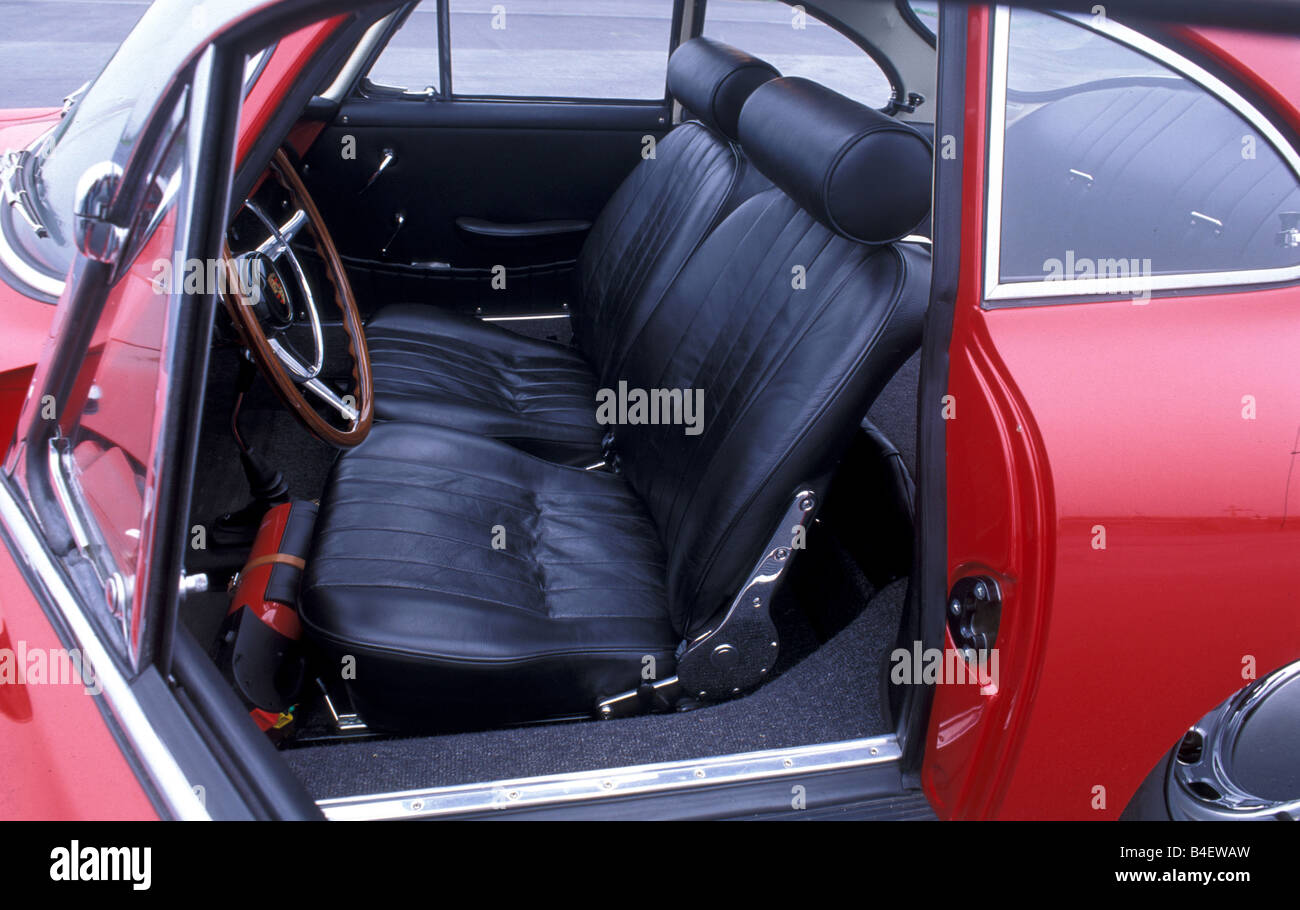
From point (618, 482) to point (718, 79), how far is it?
37.5 inches

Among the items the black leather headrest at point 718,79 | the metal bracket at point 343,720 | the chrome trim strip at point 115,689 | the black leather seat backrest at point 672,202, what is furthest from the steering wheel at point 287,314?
the black leather headrest at point 718,79

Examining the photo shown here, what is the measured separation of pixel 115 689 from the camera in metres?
0.87

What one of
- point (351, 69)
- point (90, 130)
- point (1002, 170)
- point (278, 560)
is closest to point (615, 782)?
point (278, 560)

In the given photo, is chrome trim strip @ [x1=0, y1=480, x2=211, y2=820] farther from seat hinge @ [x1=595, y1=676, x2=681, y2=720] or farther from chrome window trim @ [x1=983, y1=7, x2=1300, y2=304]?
chrome window trim @ [x1=983, y1=7, x2=1300, y2=304]

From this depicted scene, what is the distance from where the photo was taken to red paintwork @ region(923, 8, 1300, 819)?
1.06 meters

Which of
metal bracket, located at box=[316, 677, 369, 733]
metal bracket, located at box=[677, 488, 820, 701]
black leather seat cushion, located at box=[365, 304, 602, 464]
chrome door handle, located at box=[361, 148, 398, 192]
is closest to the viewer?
metal bracket, located at box=[677, 488, 820, 701]

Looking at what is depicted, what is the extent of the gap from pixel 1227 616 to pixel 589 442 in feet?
4.86

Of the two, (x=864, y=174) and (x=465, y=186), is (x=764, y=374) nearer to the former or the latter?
(x=864, y=174)

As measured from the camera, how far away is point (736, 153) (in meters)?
2.12

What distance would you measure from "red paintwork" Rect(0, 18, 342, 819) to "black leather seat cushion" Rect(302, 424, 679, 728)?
0.51m

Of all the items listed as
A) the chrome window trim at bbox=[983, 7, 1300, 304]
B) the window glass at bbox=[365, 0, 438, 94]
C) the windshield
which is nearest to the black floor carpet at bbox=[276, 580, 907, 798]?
the chrome window trim at bbox=[983, 7, 1300, 304]

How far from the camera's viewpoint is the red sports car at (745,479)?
0.91m
